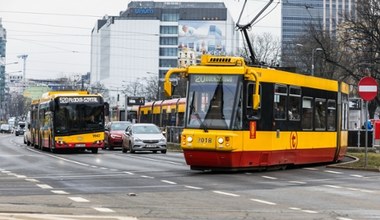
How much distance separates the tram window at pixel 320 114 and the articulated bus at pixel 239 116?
4.11 feet

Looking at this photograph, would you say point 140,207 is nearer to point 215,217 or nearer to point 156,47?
point 215,217

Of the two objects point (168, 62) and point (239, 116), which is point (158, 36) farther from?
point (239, 116)

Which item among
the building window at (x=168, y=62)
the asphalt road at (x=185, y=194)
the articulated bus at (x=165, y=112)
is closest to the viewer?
the asphalt road at (x=185, y=194)

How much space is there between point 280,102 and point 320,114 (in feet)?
10.2

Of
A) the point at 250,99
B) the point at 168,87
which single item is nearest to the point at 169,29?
the point at 168,87

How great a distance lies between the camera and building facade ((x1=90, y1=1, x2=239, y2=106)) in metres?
155

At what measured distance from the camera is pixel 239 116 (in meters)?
19.5

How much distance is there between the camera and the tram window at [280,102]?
21.0m

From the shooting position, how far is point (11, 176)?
738 inches

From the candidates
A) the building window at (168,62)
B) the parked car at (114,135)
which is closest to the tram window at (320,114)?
the parked car at (114,135)

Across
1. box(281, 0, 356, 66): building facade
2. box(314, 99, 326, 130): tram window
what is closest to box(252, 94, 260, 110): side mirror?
box(314, 99, 326, 130): tram window

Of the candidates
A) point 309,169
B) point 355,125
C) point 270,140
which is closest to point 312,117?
point 309,169

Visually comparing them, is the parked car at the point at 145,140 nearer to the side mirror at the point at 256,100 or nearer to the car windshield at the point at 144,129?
the car windshield at the point at 144,129

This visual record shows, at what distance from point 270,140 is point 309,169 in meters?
2.73
